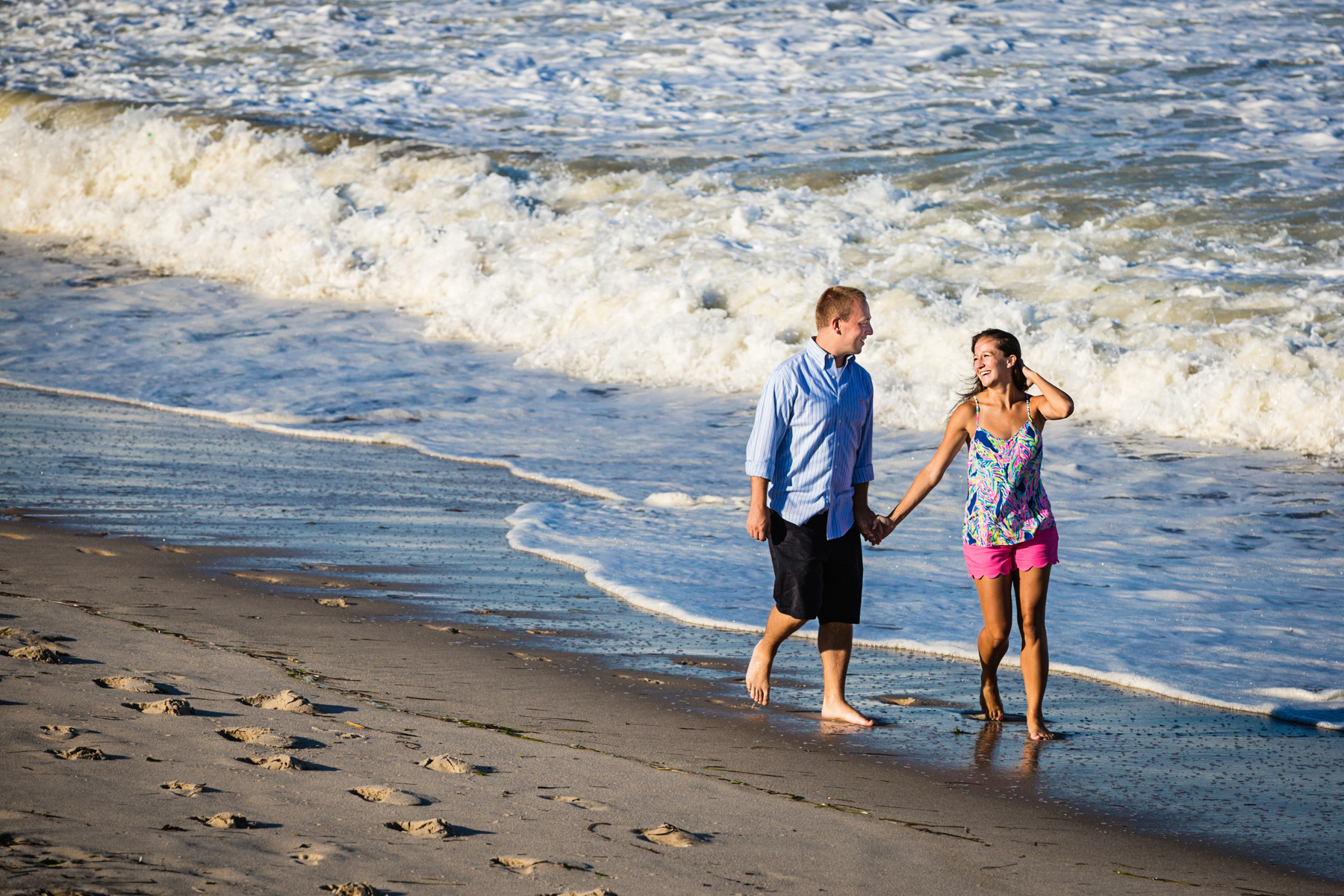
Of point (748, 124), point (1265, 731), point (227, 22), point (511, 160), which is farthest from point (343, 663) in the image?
point (227, 22)

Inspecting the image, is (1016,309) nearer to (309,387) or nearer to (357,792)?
(309,387)

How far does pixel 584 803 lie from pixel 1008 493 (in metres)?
2.10

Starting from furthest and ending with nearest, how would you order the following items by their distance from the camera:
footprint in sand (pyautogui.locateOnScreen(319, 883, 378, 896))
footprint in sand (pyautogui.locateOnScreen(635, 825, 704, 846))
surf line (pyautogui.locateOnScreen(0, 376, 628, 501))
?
A: surf line (pyautogui.locateOnScreen(0, 376, 628, 501)) < footprint in sand (pyautogui.locateOnScreen(635, 825, 704, 846)) < footprint in sand (pyautogui.locateOnScreen(319, 883, 378, 896))

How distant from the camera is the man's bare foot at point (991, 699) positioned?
4.69 meters

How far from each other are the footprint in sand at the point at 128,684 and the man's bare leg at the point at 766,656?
2.13 meters

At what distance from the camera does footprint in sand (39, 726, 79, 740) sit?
347cm

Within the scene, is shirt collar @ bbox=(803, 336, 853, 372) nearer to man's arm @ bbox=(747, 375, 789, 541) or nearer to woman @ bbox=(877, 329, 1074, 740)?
man's arm @ bbox=(747, 375, 789, 541)

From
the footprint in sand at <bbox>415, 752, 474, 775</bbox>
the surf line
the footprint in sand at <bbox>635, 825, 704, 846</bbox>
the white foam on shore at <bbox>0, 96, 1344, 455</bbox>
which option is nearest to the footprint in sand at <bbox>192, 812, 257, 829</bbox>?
the footprint in sand at <bbox>415, 752, 474, 775</bbox>

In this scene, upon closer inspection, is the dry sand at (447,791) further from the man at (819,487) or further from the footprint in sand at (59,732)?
the man at (819,487)

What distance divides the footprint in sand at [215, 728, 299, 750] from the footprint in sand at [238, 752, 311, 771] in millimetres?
139

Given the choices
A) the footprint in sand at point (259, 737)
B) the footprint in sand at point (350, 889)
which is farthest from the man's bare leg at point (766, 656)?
the footprint in sand at point (350, 889)

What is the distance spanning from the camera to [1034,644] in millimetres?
4594

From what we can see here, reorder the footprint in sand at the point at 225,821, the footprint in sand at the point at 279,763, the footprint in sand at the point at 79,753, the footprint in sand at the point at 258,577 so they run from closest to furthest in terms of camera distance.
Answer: the footprint in sand at the point at 225,821 < the footprint in sand at the point at 79,753 < the footprint in sand at the point at 279,763 < the footprint in sand at the point at 258,577

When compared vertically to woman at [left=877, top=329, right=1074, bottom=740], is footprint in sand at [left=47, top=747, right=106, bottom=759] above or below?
below
